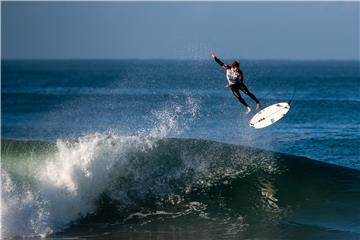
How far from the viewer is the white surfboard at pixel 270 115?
16.8m

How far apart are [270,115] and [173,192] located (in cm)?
357

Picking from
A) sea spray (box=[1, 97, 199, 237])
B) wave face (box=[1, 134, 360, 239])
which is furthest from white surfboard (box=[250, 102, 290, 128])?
sea spray (box=[1, 97, 199, 237])

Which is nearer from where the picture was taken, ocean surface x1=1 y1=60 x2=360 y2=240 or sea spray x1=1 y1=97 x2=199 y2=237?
ocean surface x1=1 y1=60 x2=360 y2=240

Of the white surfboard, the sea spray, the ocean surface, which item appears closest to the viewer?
the ocean surface

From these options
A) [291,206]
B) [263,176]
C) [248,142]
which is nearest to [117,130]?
[248,142]

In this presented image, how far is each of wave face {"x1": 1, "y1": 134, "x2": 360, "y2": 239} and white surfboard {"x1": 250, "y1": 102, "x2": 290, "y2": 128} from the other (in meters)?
1.39

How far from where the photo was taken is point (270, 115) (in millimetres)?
17016

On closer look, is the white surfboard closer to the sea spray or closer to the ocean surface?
the ocean surface

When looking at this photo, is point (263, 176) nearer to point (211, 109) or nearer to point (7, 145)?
point (7, 145)

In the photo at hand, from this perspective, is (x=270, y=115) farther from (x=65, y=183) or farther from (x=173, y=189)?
(x=65, y=183)

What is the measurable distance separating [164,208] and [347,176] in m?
5.81

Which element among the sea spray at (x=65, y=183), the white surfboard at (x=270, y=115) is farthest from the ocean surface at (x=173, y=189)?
Result: the white surfboard at (x=270, y=115)

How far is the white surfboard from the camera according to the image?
55.3 feet

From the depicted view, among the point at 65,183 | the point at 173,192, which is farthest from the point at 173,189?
the point at 65,183
